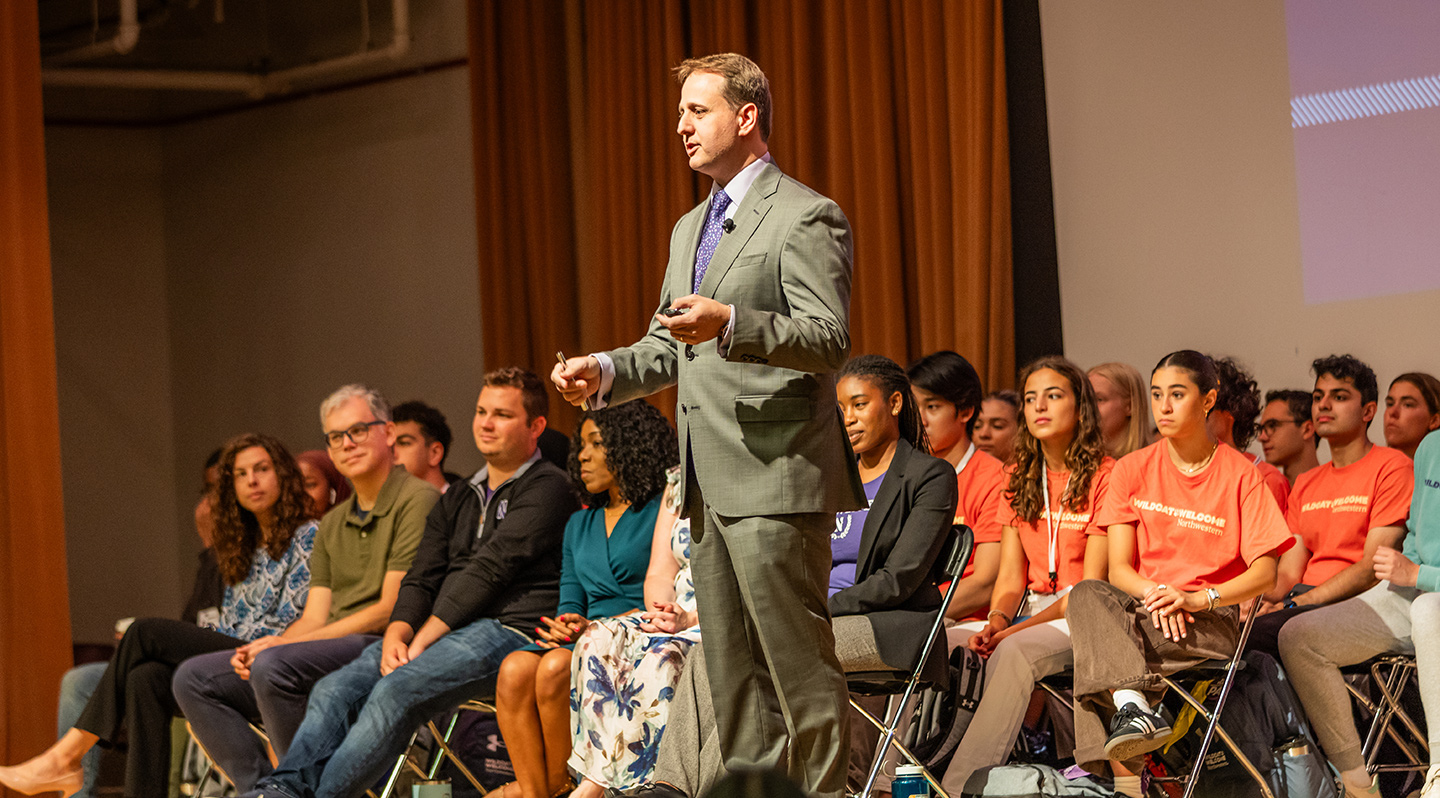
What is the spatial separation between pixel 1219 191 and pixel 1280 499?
1437 millimetres

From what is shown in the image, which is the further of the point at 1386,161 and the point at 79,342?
the point at 79,342

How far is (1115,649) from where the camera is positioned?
3246 mm

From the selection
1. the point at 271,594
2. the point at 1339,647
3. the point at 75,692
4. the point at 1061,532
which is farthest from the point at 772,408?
the point at 75,692

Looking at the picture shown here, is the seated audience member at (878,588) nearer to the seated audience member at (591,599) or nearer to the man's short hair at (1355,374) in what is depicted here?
the seated audience member at (591,599)

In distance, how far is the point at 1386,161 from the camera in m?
4.68

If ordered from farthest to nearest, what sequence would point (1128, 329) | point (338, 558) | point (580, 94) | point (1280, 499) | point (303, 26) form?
1. point (303, 26)
2. point (580, 94)
3. point (1128, 329)
4. point (338, 558)
5. point (1280, 499)

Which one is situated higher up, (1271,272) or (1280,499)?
(1271,272)

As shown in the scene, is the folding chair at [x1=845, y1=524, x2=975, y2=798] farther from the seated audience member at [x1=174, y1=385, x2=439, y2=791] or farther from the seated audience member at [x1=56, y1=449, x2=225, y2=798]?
the seated audience member at [x1=56, y1=449, x2=225, y2=798]

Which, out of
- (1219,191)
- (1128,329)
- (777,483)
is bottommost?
(777,483)

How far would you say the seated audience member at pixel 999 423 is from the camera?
15.3 ft

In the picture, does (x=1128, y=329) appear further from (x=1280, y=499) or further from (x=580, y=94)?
(x=580, y=94)

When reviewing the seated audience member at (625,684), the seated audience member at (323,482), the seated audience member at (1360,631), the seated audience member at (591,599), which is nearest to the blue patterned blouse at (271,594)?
the seated audience member at (323,482)

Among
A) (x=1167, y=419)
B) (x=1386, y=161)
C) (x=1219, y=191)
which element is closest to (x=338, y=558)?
(x=1167, y=419)

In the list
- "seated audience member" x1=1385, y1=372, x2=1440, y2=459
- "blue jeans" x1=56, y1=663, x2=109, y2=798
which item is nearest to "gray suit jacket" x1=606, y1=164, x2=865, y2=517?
"seated audience member" x1=1385, y1=372, x2=1440, y2=459
